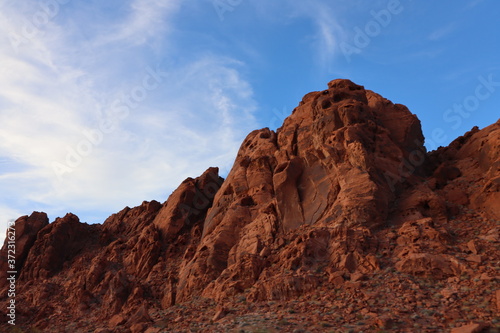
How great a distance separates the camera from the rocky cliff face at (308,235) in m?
21.0

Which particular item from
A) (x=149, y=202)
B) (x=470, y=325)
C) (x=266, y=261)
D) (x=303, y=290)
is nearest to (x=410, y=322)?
(x=470, y=325)

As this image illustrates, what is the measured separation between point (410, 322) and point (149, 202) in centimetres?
3382

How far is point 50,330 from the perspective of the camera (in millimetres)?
27812

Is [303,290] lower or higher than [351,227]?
lower

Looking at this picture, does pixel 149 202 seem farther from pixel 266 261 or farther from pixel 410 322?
pixel 410 322

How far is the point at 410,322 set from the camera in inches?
651

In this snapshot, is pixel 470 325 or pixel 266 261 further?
pixel 266 261

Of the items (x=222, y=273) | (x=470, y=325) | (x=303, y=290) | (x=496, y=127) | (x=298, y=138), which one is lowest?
(x=470, y=325)

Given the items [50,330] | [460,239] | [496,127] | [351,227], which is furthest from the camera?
[496,127]

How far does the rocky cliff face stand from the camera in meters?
21.0

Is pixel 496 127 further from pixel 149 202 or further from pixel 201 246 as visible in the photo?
pixel 149 202

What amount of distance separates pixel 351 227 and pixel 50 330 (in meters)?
20.7

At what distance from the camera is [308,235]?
957 inches

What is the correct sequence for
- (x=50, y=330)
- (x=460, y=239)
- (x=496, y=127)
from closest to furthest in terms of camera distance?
(x=460, y=239) → (x=50, y=330) → (x=496, y=127)
